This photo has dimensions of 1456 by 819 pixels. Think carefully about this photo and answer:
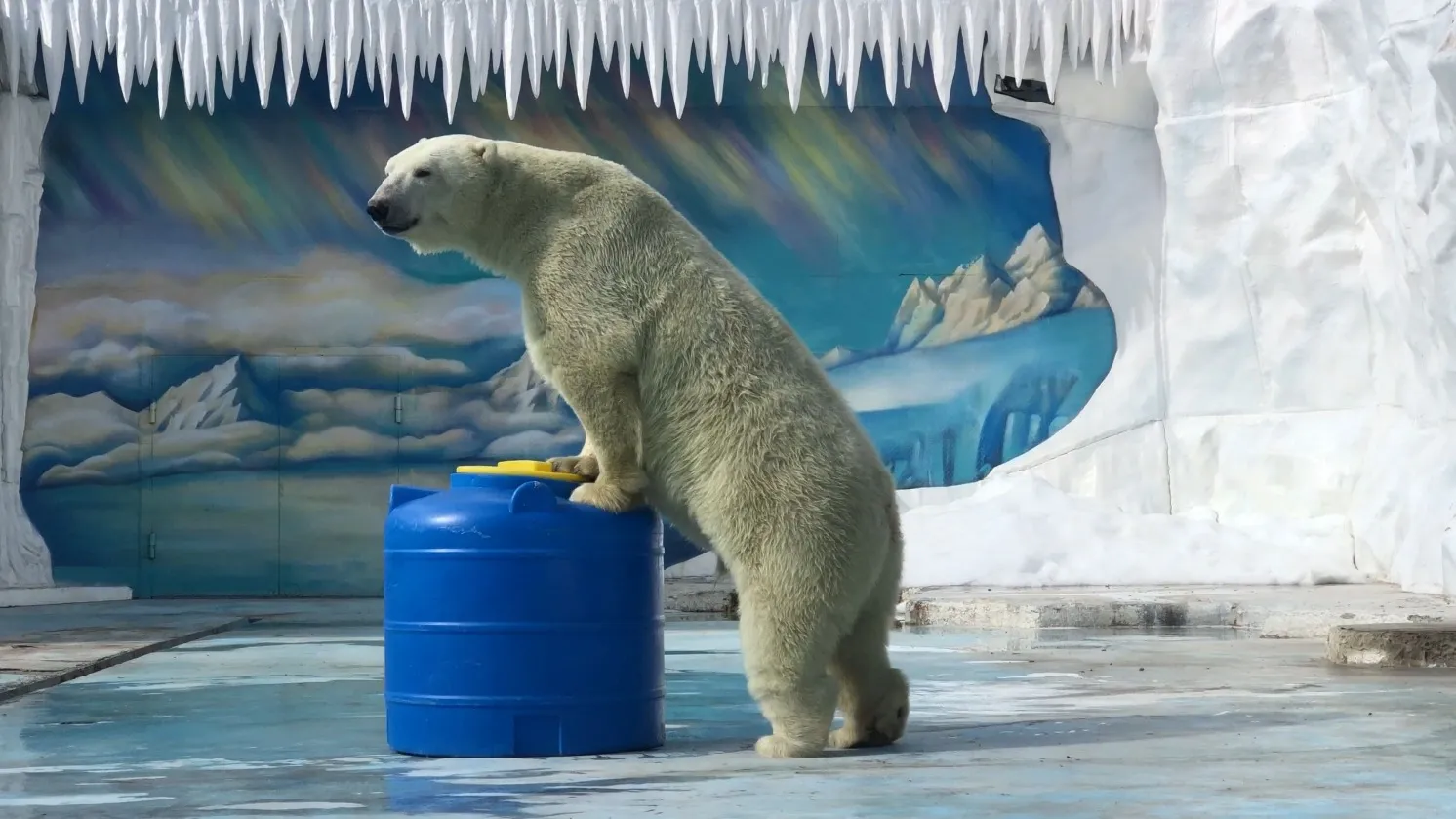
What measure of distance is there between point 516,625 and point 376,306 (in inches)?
361

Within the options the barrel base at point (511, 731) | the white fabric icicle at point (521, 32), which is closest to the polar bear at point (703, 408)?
the barrel base at point (511, 731)

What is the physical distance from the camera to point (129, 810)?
2.92 metres

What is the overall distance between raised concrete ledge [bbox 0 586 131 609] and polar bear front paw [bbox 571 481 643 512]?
7.54 m

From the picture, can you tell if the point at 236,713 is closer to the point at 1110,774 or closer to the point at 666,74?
the point at 1110,774

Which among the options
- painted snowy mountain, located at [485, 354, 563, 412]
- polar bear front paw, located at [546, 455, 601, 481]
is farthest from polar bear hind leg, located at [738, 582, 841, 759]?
painted snowy mountain, located at [485, 354, 563, 412]

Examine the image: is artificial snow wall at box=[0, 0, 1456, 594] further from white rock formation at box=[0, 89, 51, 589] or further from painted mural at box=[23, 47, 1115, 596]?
painted mural at box=[23, 47, 1115, 596]

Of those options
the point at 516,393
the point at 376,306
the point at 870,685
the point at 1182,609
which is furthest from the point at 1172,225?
the point at 870,685

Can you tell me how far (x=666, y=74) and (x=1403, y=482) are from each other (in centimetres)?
603

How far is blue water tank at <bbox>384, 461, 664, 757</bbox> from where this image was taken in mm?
3641

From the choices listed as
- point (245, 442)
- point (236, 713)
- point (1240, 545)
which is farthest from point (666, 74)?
point (236, 713)

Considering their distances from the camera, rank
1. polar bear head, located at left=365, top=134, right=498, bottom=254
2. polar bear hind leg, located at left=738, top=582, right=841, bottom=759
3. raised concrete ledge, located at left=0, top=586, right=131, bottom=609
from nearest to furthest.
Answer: polar bear hind leg, located at left=738, top=582, right=841, bottom=759 → polar bear head, located at left=365, top=134, right=498, bottom=254 → raised concrete ledge, located at left=0, top=586, right=131, bottom=609

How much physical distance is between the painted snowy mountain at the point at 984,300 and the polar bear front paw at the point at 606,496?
8.80m

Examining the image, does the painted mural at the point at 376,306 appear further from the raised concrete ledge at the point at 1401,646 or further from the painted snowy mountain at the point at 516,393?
the raised concrete ledge at the point at 1401,646

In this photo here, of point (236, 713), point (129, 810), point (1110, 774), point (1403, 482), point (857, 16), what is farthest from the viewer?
point (857, 16)
